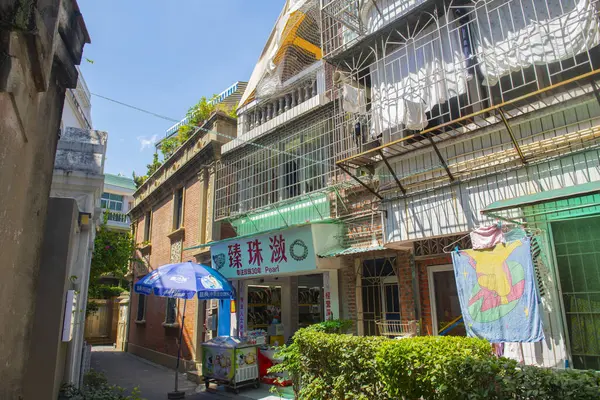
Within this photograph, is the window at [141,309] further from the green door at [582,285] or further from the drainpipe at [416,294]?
the green door at [582,285]

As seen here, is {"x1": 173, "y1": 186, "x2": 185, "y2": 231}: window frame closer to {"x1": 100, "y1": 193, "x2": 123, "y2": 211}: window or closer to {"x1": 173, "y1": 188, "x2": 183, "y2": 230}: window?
{"x1": 173, "y1": 188, "x2": 183, "y2": 230}: window

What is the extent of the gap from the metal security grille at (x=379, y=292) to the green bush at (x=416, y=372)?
1.27 m

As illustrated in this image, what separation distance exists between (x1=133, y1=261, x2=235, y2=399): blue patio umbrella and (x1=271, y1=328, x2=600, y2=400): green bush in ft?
10.7

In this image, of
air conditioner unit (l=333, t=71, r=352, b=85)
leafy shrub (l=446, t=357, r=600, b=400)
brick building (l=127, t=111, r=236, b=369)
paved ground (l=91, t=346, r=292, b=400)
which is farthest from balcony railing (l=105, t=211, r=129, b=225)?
leafy shrub (l=446, t=357, r=600, b=400)

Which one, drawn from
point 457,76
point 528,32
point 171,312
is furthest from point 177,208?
point 528,32

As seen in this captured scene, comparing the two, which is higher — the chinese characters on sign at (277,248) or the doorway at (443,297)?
the chinese characters on sign at (277,248)

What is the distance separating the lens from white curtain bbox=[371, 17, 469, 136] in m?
6.70


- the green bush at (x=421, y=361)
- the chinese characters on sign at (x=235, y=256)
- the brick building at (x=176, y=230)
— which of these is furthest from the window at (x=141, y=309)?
the green bush at (x=421, y=361)

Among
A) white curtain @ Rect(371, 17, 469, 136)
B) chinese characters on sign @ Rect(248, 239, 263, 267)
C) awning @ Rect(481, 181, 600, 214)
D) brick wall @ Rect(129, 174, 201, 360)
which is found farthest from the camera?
brick wall @ Rect(129, 174, 201, 360)

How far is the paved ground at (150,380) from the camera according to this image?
922cm

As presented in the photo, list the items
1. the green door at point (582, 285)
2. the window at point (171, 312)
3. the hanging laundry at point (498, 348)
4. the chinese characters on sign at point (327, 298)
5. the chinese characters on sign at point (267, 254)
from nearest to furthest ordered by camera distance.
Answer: the green door at point (582, 285)
the hanging laundry at point (498, 348)
the chinese characters on sign at point (327, 298)
the chinese characters on sign at point (267, 254)
the window at point (171, 312)

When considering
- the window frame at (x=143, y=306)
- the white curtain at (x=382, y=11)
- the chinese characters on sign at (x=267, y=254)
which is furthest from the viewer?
the window frame at (x=143, y=306)

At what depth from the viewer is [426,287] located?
296 inches

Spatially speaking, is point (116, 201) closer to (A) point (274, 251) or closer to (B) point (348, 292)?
(A) point (274, 251)
